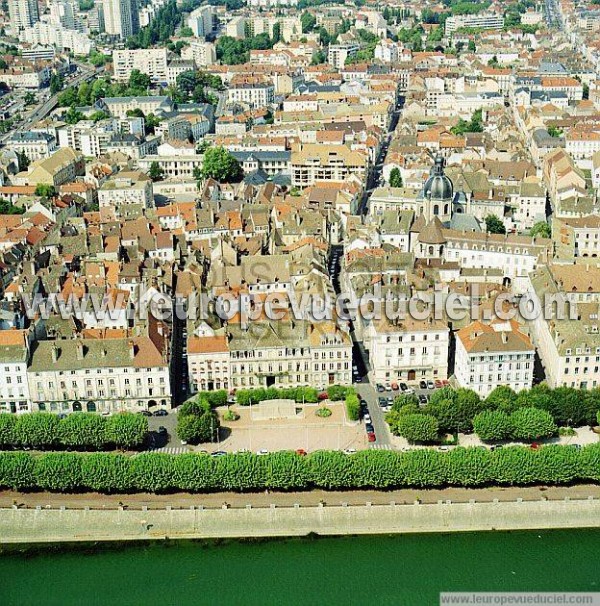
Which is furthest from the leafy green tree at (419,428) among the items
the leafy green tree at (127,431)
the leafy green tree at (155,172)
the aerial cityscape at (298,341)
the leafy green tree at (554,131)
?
the leafy green tree at (554,131)

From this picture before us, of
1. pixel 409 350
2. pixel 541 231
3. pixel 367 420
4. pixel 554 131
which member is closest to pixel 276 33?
pixel 554 131

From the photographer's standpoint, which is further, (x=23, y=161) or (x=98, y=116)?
(x=98, y=116)

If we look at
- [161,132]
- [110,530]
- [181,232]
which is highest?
[161,132]

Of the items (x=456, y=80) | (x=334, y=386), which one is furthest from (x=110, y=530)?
(x=456, y=80)

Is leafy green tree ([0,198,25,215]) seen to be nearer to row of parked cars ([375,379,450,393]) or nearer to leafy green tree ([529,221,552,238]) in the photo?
row of parked cars ([375,379,450,393])

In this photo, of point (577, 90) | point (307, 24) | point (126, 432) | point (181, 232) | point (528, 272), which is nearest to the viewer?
point (126, 432)

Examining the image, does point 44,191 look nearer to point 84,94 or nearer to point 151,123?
point 151,123

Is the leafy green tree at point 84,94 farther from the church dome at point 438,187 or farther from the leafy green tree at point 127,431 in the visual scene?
the leafy green tree at point 127,431

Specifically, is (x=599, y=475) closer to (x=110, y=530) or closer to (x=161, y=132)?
(x=110, y=530)
